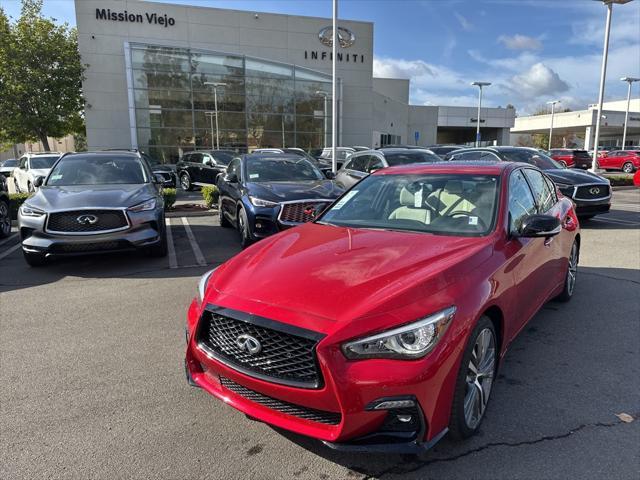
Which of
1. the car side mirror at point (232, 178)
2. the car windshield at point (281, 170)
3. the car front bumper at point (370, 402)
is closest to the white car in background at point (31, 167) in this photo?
Result: the car side mirror at point (232, 178)

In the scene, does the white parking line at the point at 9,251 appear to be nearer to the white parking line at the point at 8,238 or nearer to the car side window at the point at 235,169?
the white parking line at the point at 8,238

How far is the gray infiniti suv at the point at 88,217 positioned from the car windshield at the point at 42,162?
1174 cm

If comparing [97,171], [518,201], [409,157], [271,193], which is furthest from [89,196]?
[409,157]

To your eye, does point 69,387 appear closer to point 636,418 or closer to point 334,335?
point 334,335

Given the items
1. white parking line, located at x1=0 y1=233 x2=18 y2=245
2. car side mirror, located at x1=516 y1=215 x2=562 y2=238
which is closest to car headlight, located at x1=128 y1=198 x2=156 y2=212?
white parking line, located at x1=0 y1=233 x2=18 y2=245

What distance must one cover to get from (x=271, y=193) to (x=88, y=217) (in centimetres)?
276

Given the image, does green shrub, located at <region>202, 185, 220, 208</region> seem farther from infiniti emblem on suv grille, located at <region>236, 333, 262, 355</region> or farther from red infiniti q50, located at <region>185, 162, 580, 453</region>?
infiniti emblem on suv grille, located at <region>236, 333, 262, 355</region>

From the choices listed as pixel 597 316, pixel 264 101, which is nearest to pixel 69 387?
pixel 597 316

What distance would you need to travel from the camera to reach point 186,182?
1875 cm

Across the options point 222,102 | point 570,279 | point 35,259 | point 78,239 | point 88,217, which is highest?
point 222,102

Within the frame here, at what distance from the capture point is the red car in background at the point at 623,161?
31.8m

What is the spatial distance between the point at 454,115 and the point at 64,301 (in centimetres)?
6642

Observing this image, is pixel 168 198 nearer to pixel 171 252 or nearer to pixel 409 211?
pixel 171 252

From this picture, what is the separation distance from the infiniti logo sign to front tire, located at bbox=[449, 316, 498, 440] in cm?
3162
